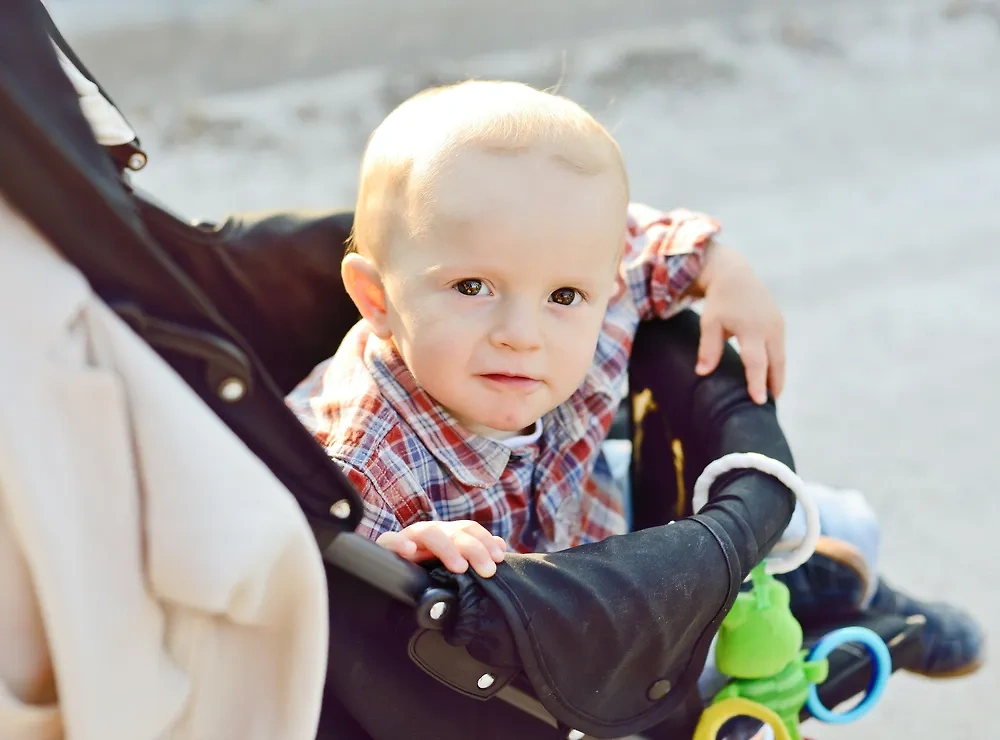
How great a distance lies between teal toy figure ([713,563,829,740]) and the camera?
38.2 inches

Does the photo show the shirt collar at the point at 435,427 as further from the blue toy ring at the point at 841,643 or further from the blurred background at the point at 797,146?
the blurred background at the point at 797,146

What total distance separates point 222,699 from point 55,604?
0.16 m

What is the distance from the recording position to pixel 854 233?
2439 millimetres

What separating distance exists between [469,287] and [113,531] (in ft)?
1.39

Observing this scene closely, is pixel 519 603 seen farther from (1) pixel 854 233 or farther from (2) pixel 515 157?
(1) pixel 854 233

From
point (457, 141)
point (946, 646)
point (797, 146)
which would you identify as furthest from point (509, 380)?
point (797, 146)

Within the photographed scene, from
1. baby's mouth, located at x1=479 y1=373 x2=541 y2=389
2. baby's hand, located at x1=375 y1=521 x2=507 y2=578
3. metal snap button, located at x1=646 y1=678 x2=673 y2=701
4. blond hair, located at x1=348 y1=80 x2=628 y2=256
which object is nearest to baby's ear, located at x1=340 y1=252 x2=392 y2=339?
blond hair, located at x1=348 y1=80 x2=628 y2=256

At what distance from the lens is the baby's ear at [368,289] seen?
1039 millimetres

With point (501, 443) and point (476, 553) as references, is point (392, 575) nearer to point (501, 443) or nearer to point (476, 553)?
point (476, 553)

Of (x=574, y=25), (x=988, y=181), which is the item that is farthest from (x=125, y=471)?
(x=574, y=25)

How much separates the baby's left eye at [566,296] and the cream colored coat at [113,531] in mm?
397

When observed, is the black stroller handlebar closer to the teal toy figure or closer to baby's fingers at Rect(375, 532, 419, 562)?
baby's fingers at Rect(375, 532, 419, 562)

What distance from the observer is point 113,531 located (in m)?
0.62

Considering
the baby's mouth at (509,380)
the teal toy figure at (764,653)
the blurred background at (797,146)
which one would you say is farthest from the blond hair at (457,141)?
the blurred background at (797,146)
